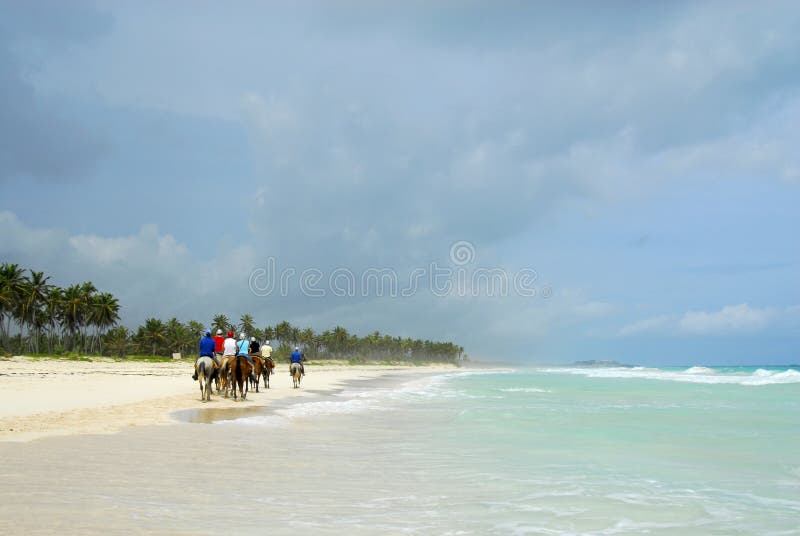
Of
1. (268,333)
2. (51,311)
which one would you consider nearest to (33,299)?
(51,311)

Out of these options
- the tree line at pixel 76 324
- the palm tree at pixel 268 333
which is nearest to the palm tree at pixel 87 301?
the tree line at pixel 76 324

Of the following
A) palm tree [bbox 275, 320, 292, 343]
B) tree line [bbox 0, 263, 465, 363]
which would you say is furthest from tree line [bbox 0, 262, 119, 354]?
palm tree [bbox 275, 320, 292, 343]

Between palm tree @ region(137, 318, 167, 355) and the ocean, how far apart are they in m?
112

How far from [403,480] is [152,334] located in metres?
122

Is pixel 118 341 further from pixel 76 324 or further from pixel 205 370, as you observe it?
pixel 205 370

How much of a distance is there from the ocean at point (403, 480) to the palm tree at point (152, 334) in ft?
369

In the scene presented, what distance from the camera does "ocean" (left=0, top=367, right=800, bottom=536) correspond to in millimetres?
6371

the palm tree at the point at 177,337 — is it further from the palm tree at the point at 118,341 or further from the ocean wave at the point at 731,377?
the ocean wave at the point at 731,377

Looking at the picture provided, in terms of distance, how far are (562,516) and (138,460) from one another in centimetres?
686

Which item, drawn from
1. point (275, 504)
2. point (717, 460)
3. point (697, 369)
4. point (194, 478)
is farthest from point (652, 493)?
point (697, 369)

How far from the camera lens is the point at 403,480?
8.77 meters

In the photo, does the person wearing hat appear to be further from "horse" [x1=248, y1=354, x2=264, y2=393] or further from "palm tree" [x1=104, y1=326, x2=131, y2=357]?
"palm tree" [x1=104, y1=326, x2=131, y2=357]

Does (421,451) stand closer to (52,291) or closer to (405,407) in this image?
(405,407)

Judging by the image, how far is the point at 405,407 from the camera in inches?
906
